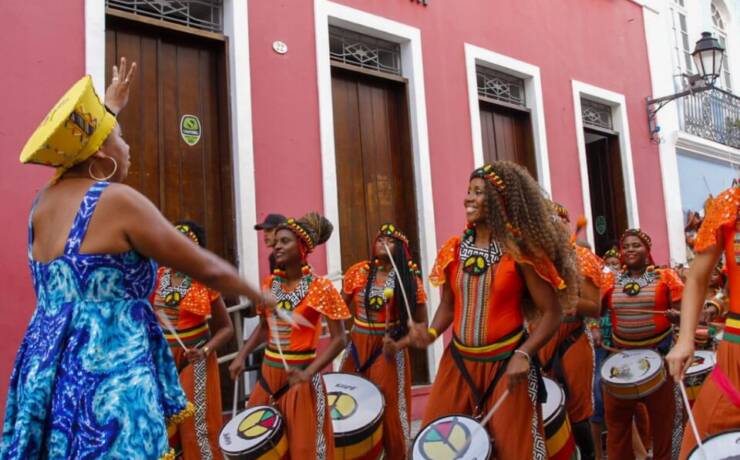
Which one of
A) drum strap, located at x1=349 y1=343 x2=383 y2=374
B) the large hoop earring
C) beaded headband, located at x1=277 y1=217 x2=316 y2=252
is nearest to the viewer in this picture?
the large hoop earring

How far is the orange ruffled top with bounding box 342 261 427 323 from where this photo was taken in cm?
626

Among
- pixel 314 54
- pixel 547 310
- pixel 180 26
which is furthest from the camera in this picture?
pixel 314 54

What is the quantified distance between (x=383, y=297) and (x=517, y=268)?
253cm

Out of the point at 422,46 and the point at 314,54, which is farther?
the point at 422,46

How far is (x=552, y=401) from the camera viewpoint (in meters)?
4.38

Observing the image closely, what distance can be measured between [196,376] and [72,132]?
11.4 ft

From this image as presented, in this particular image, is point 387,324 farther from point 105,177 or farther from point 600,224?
point 600,224

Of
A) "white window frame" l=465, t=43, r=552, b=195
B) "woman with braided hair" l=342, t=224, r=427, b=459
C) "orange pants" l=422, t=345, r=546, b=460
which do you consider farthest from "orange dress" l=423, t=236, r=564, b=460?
"white window frame" l=465, t=43, r=552, b=195

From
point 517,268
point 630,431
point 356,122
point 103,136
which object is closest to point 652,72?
point 356,122

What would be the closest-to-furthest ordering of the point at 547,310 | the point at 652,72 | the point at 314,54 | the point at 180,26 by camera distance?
the point at 547,310
the point at 180,26
the point at 314,54
the point at 652,72

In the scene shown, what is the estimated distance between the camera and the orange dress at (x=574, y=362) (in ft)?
18.7

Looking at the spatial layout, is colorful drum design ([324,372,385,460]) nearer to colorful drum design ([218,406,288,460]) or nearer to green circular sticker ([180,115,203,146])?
colorful drum design ([218,406,288,460])

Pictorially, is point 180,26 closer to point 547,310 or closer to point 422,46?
point 422,46

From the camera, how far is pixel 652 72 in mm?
13227
